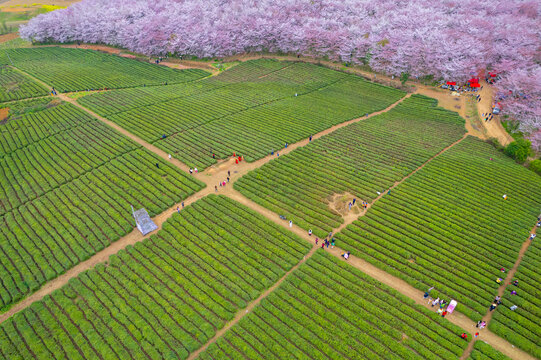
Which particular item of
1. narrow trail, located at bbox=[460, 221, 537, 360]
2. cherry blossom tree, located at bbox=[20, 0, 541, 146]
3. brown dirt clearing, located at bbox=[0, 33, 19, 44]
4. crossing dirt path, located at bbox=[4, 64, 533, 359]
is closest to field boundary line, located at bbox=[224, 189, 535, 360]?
crossing dirt path, located at bbox=[4, 64, 533, 359]

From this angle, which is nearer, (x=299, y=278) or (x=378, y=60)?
(x=299, y=278)

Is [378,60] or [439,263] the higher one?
[378,60]

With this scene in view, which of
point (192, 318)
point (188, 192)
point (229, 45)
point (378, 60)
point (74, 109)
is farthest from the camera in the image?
point (229, 45)

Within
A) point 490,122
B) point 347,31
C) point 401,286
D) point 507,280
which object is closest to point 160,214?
point 401,286

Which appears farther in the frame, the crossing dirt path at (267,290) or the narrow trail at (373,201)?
the narrow trail at (373,201)

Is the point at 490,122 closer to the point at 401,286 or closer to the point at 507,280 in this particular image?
the point at 507,280

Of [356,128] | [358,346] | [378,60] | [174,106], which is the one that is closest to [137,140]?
[174,106]

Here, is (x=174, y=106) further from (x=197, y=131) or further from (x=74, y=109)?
(x=74, y=109)

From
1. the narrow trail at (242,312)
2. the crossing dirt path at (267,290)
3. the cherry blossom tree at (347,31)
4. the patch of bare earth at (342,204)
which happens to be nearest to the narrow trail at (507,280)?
the crossing dirt path at (267,290)

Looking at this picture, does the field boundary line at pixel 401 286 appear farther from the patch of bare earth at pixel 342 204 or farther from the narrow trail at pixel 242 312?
the patch of bare earth at pixel 342 204
